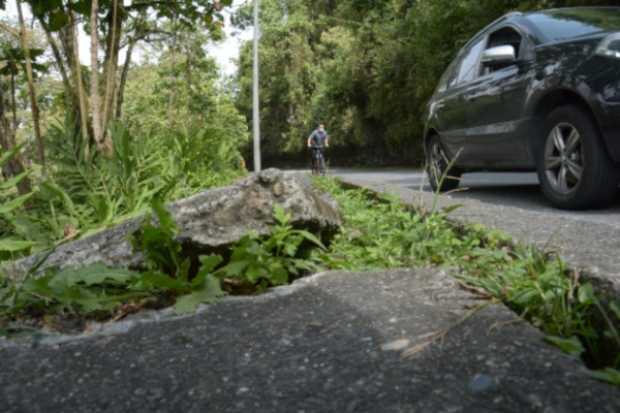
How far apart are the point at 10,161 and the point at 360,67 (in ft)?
72.8

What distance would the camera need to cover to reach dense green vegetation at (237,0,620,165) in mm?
18578

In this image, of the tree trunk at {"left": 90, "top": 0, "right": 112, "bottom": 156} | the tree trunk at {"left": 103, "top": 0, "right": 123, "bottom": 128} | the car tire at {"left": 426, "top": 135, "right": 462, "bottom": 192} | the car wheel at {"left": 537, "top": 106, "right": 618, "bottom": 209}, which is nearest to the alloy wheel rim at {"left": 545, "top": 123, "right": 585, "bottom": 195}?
the car wheel at {"left": 537, "top": 106, "right": 618, "bottom": 209}

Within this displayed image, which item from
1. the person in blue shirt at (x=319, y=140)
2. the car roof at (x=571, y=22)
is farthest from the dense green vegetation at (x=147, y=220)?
the person in blue shirt at (x=319, y=140)

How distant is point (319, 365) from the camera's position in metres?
1.39

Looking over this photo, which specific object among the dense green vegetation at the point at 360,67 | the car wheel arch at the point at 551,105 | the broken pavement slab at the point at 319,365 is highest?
the dense green vegetation at the point at 360,67

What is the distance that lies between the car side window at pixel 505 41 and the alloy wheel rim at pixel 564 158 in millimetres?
838

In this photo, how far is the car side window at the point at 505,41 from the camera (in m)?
4.66

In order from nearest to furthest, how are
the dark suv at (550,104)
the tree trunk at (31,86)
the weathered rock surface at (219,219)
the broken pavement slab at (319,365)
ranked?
1. the broken pavement slab at (319,365)
2. the weathered rock surface at (219,219)
3. the dark suv at (550,104)
4. the tree trunk at (31,86)

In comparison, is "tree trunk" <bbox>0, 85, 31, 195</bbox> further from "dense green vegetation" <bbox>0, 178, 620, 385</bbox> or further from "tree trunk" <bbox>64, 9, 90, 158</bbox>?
"dense green vegetation" <bbox>0, 178, 620, 385</bbox>

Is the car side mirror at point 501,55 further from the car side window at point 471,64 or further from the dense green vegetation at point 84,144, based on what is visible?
the dense green vegetation at point 84,144

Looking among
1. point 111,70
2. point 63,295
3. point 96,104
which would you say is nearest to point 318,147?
point 111,70

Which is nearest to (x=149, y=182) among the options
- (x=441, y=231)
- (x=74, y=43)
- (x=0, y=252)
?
(x=74, y=43)

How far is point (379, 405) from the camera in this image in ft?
3.84

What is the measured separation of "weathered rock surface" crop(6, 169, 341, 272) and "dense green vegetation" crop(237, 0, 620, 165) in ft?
36.8
